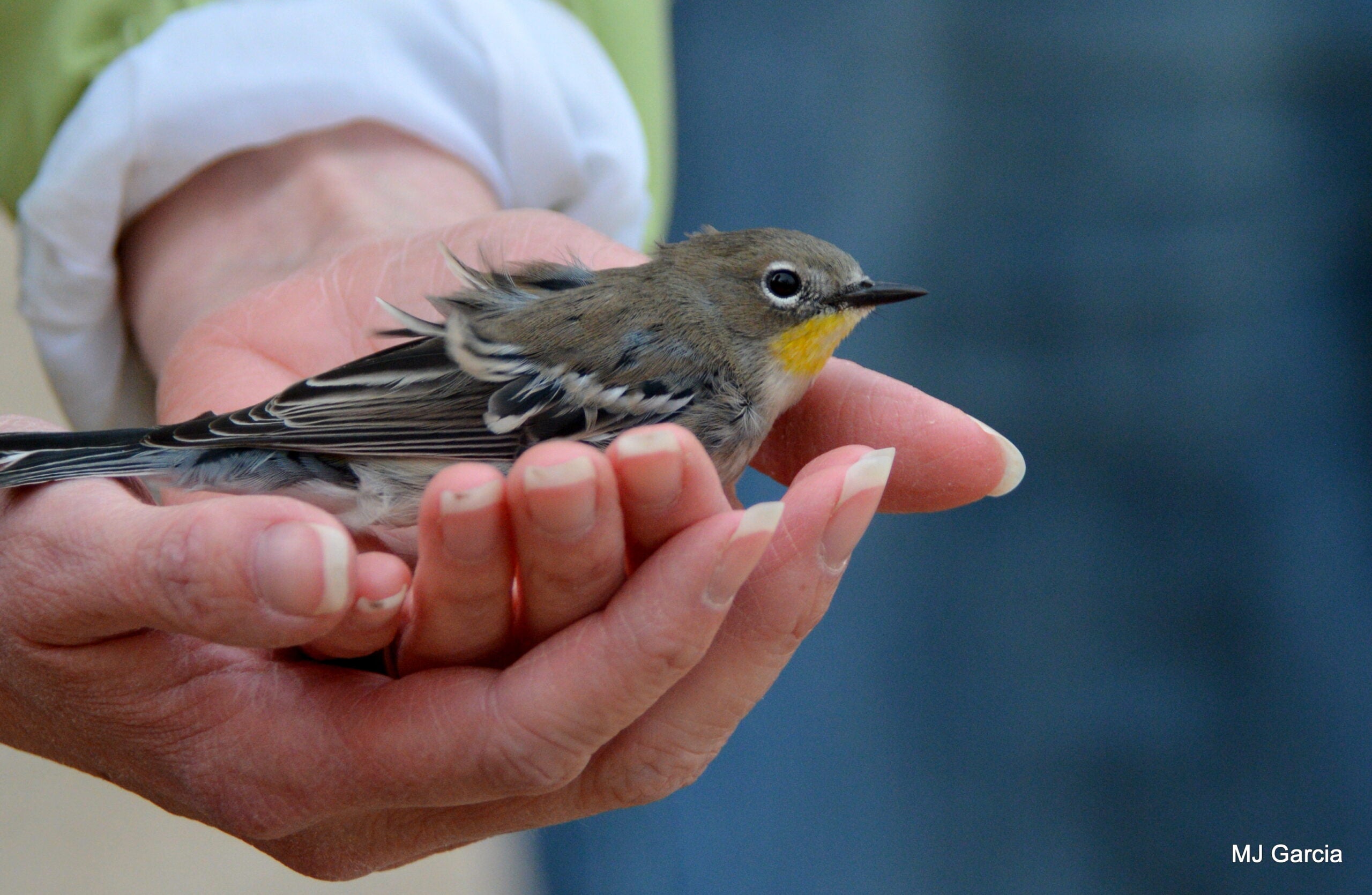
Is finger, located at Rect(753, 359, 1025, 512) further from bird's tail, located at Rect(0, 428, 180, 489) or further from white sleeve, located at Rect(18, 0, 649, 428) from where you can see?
white sleeve, located at Rect(18, 0, 649, 428)

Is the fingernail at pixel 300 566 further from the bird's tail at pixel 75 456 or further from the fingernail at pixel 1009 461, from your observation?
the fingernail at pixel 1009 461

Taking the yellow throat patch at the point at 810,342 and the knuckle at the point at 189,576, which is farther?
the yellow throat patch at the point at 810,342

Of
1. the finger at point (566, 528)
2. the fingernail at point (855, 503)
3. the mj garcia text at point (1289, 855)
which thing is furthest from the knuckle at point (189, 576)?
the mj garcia text at point (1289, 855)

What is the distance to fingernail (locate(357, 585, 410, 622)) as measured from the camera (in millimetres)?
1256

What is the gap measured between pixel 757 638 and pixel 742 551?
9.0 inches

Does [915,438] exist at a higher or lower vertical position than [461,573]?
higher

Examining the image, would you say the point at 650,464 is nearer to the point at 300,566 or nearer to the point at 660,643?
the point at 660,643

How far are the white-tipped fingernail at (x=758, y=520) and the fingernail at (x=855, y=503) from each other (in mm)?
138

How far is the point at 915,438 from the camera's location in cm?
163

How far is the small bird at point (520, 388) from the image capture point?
5.39 ft

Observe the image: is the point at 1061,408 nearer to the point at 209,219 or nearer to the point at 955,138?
the point at 955,138

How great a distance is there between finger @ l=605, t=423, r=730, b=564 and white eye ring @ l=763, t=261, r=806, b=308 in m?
0.58

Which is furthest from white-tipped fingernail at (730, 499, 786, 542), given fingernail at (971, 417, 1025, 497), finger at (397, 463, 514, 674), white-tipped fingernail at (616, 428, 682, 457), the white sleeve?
the white sleeve

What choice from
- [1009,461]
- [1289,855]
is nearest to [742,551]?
[1009,461]
